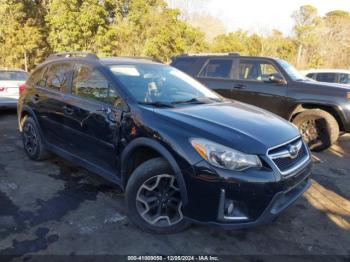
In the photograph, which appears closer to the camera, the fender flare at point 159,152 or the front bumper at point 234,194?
the front bumper at point 234,194

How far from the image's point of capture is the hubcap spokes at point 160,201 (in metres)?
3.06

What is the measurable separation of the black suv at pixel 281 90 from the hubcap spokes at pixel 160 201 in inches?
155

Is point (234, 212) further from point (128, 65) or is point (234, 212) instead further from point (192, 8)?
point (192, 8)

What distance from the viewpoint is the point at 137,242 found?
10.0 ft

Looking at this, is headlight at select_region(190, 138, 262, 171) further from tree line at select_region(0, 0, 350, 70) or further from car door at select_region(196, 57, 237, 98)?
tree line at select_region(0, 0, 350, 70)

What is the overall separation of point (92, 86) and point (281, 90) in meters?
3.91

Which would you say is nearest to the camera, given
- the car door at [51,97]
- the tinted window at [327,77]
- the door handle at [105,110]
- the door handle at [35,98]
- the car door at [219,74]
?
the door handle at [105,110]

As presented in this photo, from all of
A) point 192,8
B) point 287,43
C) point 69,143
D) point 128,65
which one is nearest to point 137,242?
point 69,143

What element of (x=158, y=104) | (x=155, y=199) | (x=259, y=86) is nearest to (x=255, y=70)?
(x=259, y=86)

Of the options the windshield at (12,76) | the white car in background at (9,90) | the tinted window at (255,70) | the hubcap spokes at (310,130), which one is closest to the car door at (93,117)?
the tinted window at (255,70)

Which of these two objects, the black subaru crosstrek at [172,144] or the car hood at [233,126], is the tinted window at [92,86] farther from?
the car hood at [233,126]

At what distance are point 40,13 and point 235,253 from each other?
2729 cm

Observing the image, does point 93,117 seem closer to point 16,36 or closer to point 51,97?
point 51,97

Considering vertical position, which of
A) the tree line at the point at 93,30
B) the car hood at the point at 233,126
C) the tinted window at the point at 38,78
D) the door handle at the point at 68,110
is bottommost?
the door handle at the point at 68,110
